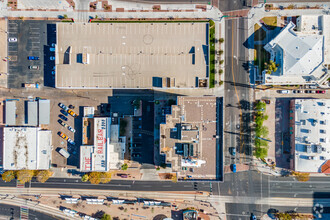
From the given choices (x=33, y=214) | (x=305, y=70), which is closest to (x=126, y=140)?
(x=33, y=214)

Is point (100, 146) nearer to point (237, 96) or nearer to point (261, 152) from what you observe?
point (237, 96)

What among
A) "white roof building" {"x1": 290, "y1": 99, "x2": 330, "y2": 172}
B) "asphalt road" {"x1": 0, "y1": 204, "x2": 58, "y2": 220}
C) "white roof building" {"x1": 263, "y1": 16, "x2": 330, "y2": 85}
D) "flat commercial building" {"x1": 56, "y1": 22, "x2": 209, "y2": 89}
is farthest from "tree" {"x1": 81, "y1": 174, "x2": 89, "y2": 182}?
"white roof building" {"x1": 290, "y1": 99, "x2": 330, "y2": 172}

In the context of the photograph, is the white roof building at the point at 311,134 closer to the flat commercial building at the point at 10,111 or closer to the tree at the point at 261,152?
Result: the tree at the point at 261,152

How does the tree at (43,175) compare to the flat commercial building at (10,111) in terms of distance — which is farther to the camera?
the flat commercial building at (10,111)

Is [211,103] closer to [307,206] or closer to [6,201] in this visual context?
[307,206]

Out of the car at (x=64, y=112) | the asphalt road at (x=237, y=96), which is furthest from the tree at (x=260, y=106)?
the car at (x=64, y=112)

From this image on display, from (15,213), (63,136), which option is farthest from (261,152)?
(15,213)
